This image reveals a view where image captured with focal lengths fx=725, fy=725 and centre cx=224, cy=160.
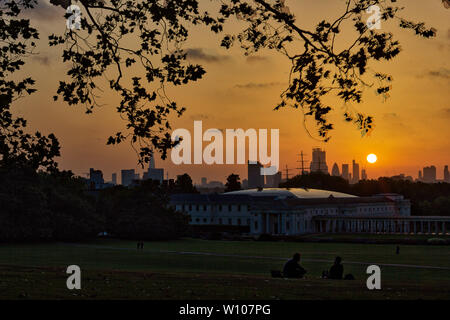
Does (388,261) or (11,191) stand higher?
(11,191)

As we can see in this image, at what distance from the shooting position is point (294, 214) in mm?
165250

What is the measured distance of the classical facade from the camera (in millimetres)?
165125

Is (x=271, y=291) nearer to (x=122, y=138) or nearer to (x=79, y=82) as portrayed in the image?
(x=122, y=138)

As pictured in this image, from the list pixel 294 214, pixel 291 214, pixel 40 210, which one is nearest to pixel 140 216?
pixel 40 210

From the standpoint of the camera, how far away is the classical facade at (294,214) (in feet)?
542

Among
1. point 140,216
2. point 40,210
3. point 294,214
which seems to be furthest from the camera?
point 294,214

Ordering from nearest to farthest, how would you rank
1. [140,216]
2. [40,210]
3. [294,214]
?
[40,210]
[140,216]
[294,214]

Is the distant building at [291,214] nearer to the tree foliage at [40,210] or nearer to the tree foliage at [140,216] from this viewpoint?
the tree foliage at [140,216]

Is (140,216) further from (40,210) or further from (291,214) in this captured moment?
(291,214)

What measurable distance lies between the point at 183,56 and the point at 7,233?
84102 mm

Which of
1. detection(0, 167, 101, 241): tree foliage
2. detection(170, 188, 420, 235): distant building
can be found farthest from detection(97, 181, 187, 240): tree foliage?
detection(170, 188, 420, 235): distant building
